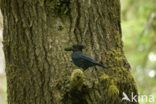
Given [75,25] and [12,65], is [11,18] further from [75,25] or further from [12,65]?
[75,25]

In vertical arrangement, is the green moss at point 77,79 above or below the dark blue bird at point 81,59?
below

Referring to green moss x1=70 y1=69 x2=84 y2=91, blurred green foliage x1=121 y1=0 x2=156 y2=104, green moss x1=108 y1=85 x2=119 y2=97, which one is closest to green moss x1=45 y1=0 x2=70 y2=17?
green moss x1=70 y1=69 x2=84 y2=91

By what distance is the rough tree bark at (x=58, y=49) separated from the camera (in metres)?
1.99

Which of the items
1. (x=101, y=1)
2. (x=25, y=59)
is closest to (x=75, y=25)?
(x=101, y=1)

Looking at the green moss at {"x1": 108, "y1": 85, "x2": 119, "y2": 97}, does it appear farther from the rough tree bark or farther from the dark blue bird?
the dark blue bird

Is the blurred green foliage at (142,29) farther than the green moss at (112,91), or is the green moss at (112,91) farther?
the blurred green foliage at (142,29)

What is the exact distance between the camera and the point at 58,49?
2.04 m

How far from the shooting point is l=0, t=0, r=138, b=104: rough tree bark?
6.54 ft

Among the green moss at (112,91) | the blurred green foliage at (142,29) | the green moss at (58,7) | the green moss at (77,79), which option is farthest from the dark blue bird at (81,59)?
the blurred green foliage at (142,29)

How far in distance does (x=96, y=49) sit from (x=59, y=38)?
0.31 m

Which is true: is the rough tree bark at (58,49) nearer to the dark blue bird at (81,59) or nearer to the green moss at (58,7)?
the green moss at (58,7)

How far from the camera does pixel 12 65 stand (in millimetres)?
2221

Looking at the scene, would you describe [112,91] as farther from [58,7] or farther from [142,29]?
[142,29]

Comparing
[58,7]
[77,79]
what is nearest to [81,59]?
[77,79]
